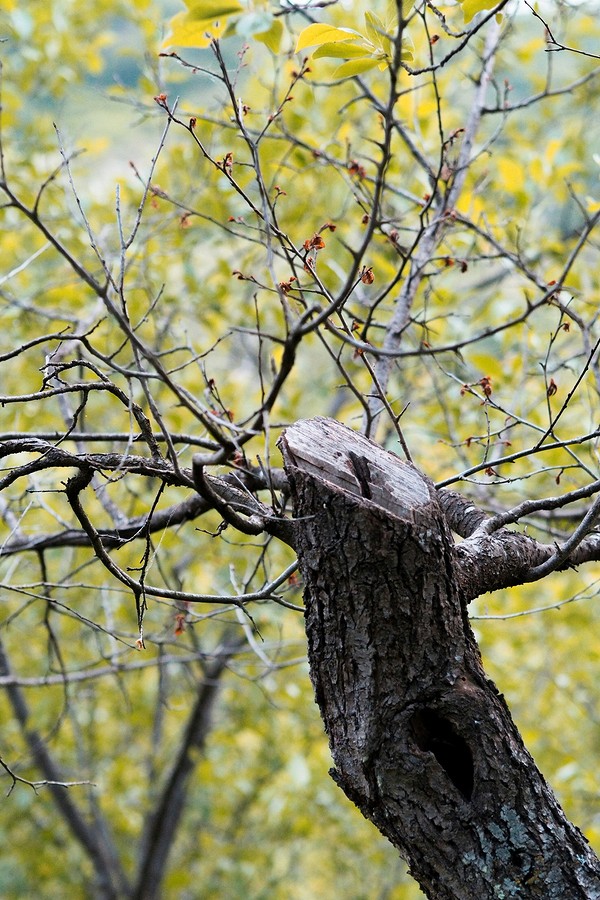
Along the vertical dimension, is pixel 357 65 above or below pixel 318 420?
above

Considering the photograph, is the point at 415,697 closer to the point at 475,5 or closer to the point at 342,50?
the point at 342,50

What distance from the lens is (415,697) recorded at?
1486 mm

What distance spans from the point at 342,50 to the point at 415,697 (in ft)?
4.01

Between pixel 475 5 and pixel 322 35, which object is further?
pixel 475 5

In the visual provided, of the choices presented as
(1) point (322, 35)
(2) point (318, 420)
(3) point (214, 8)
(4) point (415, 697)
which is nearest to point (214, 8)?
(3) point (214, 8)

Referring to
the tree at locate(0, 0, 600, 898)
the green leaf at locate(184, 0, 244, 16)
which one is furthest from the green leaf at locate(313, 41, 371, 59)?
the green leaf at locate(184, 0, 244, 16)

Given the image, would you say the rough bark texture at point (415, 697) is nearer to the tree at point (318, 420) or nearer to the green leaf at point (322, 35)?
the tree at point (318, 420)

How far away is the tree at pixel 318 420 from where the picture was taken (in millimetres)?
1481

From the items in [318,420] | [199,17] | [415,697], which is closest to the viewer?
[415,697]

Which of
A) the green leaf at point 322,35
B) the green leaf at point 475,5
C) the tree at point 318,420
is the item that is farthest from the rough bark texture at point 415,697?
the green leaf at point 475,5

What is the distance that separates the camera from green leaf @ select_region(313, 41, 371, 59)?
1.62 m

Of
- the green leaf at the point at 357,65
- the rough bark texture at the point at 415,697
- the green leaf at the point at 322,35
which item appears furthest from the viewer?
the green leaf at the point at 357,65

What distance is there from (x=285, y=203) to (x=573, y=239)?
5.76 ft

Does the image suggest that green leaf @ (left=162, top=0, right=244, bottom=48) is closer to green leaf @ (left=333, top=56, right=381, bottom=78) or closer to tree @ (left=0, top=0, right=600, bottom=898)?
tree @ (left=0, top=0, right=600, bottom=898)
